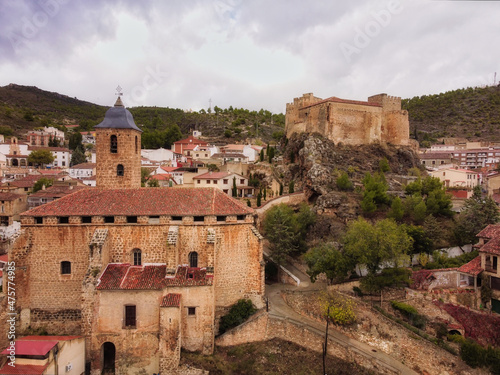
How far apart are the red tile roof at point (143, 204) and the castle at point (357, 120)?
23.4 m

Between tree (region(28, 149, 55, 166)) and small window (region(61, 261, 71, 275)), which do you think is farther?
tree (region(28, 149, 55, 166))

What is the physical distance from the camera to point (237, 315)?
21.1 metres

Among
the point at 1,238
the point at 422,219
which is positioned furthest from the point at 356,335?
the point at 1,238

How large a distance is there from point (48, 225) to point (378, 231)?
20948mm

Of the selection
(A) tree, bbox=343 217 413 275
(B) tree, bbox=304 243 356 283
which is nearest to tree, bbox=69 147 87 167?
(B) tree, bbox=304 243 356 283

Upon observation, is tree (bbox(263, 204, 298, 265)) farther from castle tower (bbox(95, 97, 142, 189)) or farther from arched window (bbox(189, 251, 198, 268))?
castle tower (bbox(95, 97, 142, 189))

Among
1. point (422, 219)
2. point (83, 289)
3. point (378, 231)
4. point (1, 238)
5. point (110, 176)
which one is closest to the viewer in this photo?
point (83, 289)

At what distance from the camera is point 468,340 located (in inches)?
777

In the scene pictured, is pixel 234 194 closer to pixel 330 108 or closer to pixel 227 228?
pixel 330 108

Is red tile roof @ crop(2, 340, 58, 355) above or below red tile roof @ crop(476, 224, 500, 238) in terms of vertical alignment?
below

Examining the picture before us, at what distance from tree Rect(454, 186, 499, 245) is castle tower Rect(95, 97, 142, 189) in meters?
26.4

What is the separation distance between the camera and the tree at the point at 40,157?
62562 millimetres

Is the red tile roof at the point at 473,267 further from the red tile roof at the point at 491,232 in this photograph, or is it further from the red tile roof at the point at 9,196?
the red tile roof at the point at 9,196

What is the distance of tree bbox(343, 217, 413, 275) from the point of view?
2272 cm
